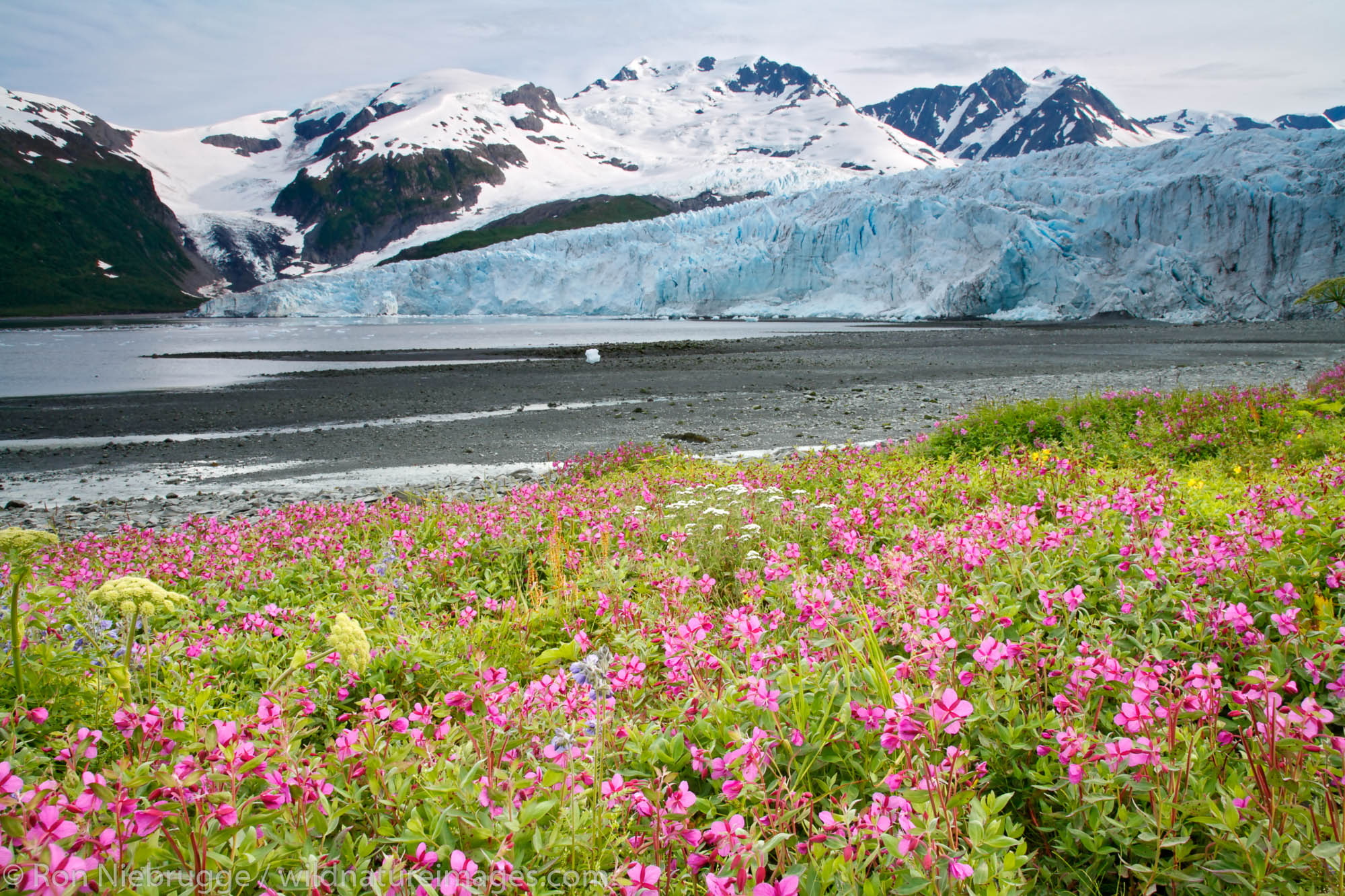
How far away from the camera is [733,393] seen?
22406 millimetres

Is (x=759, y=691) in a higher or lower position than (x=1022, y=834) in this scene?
higher

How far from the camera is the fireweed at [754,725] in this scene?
5.08 feet

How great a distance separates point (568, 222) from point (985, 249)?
128 metres

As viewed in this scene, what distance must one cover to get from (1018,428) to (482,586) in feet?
24.5

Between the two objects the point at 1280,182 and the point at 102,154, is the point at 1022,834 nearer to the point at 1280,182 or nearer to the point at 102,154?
the point at 1280,182

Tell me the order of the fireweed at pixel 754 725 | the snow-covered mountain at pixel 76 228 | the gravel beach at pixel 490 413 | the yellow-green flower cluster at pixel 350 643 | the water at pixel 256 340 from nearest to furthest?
the fireweed at pixel 754 725, the yellow-green flower cluster at pixel 350 643, the gravel beach at pixel 490 413, the water at pixel 256 340, the snow-covered mountain at pixel 76 228

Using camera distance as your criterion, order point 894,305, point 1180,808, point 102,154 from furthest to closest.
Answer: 1. point 102,154
2. point 894,305
3. point 1180,808

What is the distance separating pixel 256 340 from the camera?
50.0m

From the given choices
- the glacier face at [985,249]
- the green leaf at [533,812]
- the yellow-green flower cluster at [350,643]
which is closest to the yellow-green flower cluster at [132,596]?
the yellow-green flower cluster at [350,643]

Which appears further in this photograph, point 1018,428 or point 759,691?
point 1018,428

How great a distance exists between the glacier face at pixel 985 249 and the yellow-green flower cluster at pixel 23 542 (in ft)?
182

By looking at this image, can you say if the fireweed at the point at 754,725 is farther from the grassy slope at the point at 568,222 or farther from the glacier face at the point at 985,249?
the grassy slope at the point at 568,222

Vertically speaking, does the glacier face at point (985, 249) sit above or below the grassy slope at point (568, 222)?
below

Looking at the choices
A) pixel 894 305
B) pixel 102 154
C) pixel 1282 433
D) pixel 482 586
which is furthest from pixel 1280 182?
pixel 102 154
